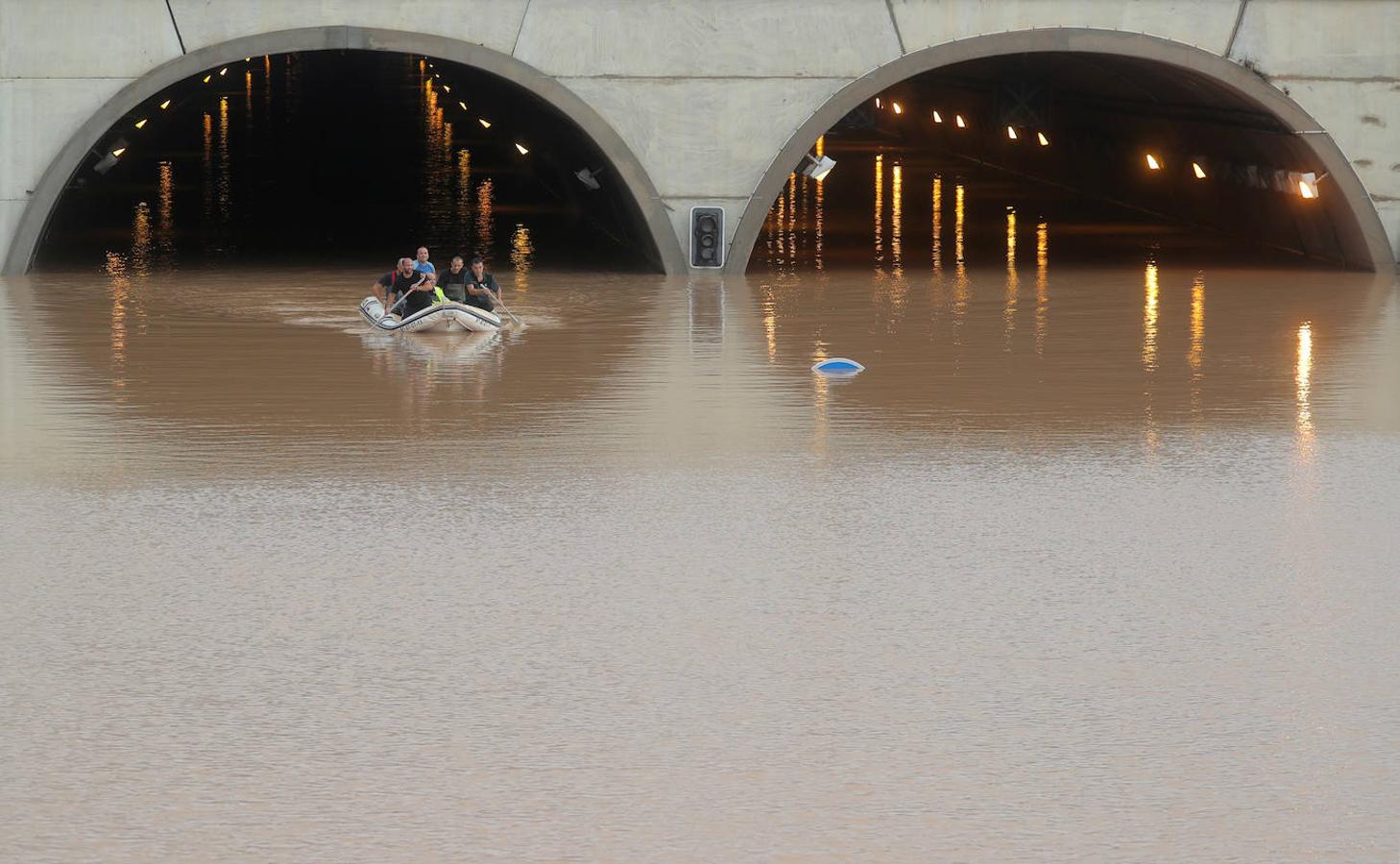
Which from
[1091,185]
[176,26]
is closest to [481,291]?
[176,26]

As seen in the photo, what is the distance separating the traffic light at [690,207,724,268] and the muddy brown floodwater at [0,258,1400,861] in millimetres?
8401

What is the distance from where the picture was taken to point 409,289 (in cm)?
2355

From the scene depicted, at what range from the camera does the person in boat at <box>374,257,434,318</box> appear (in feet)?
76.1

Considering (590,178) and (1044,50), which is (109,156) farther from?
(1044,50)

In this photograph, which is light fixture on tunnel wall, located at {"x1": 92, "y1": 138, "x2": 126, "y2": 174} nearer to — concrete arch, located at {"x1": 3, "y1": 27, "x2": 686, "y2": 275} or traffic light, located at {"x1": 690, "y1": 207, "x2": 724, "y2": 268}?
concrete arch, located at {"x1": 3, "y1": 27, "x2": 686, "y2": 275}

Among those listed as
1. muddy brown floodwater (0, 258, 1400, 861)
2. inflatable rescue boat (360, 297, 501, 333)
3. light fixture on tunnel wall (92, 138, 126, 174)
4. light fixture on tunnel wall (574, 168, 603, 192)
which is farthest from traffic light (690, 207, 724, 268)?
light fixture on tunnel wall (92, 138, 126, 174)

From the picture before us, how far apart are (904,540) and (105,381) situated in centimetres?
932

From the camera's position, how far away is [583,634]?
10.2 meters

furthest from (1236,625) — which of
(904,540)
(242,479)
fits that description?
(242,479)

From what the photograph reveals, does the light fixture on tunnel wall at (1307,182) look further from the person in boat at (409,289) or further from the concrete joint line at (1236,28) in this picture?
the person in boat at (409,289)

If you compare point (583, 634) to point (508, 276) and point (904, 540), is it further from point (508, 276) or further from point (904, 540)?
point (508, 276)

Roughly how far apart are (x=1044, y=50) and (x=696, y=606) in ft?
66.1

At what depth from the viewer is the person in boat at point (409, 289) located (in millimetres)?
23188

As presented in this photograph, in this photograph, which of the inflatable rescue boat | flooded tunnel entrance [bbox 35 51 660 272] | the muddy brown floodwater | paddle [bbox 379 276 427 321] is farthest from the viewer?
flooded tunnel entrance [bbox 35 51 660 272]
